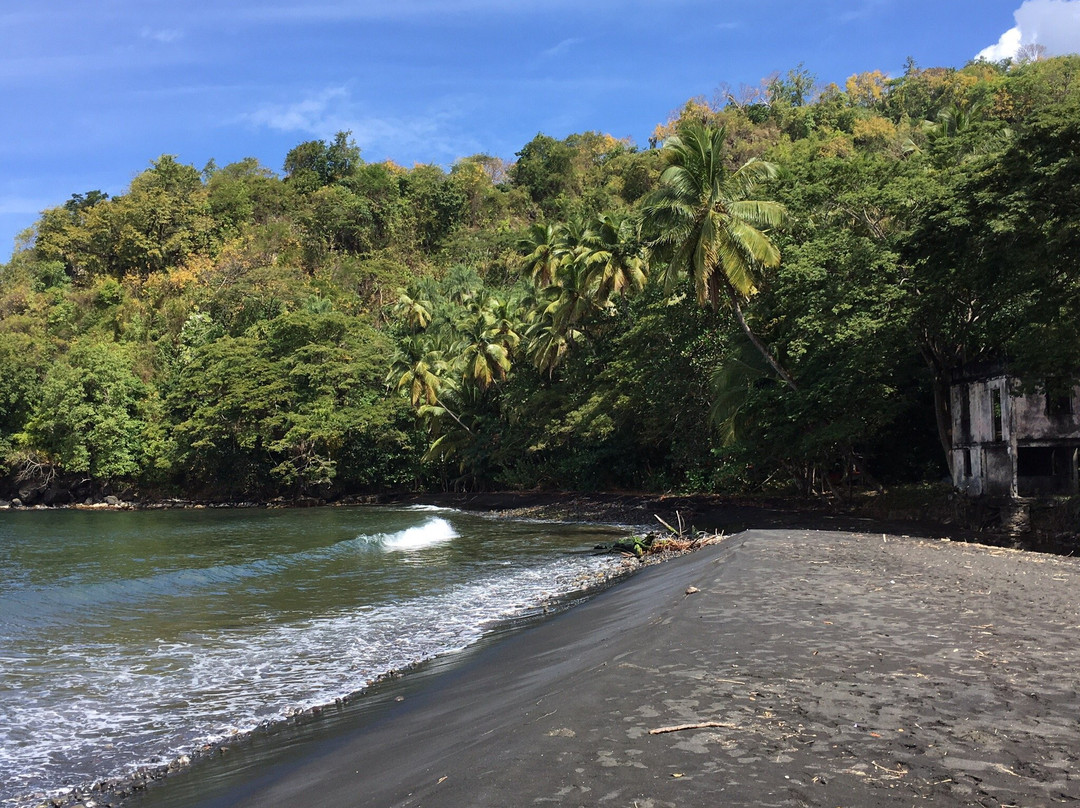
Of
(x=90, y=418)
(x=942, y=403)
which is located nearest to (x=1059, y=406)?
(x=942, y=403)

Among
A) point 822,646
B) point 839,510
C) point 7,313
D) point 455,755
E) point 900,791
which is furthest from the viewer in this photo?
point 7,313

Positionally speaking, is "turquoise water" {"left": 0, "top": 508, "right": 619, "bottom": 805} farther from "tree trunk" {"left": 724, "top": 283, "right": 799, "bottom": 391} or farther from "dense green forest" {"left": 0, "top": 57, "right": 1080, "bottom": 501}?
"dense green forest" {"left": 0, "top": 57, "right": 1080, "bottom": 501}

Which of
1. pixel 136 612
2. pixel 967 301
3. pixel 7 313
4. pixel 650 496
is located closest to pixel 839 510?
pixel 967 301

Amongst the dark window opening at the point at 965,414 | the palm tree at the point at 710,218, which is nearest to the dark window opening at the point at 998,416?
the dark window opening at the point at 965,414

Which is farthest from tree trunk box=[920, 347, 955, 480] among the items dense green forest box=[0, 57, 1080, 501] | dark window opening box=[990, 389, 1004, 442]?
dark window opening box=[990, 389, 1004, 442]

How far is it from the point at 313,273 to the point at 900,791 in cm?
6490

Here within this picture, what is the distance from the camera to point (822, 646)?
6.32 m

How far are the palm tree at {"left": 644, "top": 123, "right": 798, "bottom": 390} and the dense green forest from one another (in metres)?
0.09

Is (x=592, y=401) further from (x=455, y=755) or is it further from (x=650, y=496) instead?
(x=455, y=755)

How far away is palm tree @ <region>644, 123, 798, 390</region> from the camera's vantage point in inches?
941

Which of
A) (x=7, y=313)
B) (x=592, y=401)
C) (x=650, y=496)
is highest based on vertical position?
(x=7, y=313)

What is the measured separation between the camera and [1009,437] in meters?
20.4

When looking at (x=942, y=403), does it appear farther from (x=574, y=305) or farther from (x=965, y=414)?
(x=574, y=305)

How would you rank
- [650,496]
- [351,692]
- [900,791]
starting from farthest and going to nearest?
[650,496]
[351,692]
[900,791]
